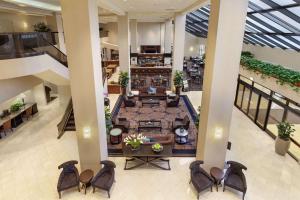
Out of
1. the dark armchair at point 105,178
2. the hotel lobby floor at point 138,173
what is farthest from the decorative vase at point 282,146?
the dark armchair at point 105,178

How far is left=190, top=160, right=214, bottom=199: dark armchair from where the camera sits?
6.31 metres

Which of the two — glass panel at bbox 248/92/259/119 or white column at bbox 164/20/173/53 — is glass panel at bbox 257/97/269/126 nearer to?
glass panel at bbox 248/92/259/119

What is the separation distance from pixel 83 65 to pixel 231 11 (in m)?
4.34

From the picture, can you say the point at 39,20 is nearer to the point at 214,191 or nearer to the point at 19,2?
the point at 19,2

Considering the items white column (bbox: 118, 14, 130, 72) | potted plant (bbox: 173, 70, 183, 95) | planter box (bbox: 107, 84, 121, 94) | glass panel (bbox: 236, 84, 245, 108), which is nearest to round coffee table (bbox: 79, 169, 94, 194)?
planter box (bbox: 107, 84, 121, 94)

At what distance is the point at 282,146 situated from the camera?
28.3 ft

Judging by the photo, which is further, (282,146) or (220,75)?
(282,146)

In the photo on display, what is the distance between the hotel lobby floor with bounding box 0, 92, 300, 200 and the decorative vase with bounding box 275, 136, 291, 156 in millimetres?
250

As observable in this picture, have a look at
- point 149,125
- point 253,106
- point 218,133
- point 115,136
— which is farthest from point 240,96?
point 115,136

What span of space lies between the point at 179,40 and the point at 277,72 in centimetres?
851

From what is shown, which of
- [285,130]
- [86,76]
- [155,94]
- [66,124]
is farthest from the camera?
[155,94]

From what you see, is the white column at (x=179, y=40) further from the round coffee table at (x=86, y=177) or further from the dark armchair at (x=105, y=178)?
the round coffee table at (x=86, y=177)

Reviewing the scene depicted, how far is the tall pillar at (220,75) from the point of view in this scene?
5.62m

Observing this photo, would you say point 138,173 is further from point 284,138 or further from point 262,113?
point 262,113
